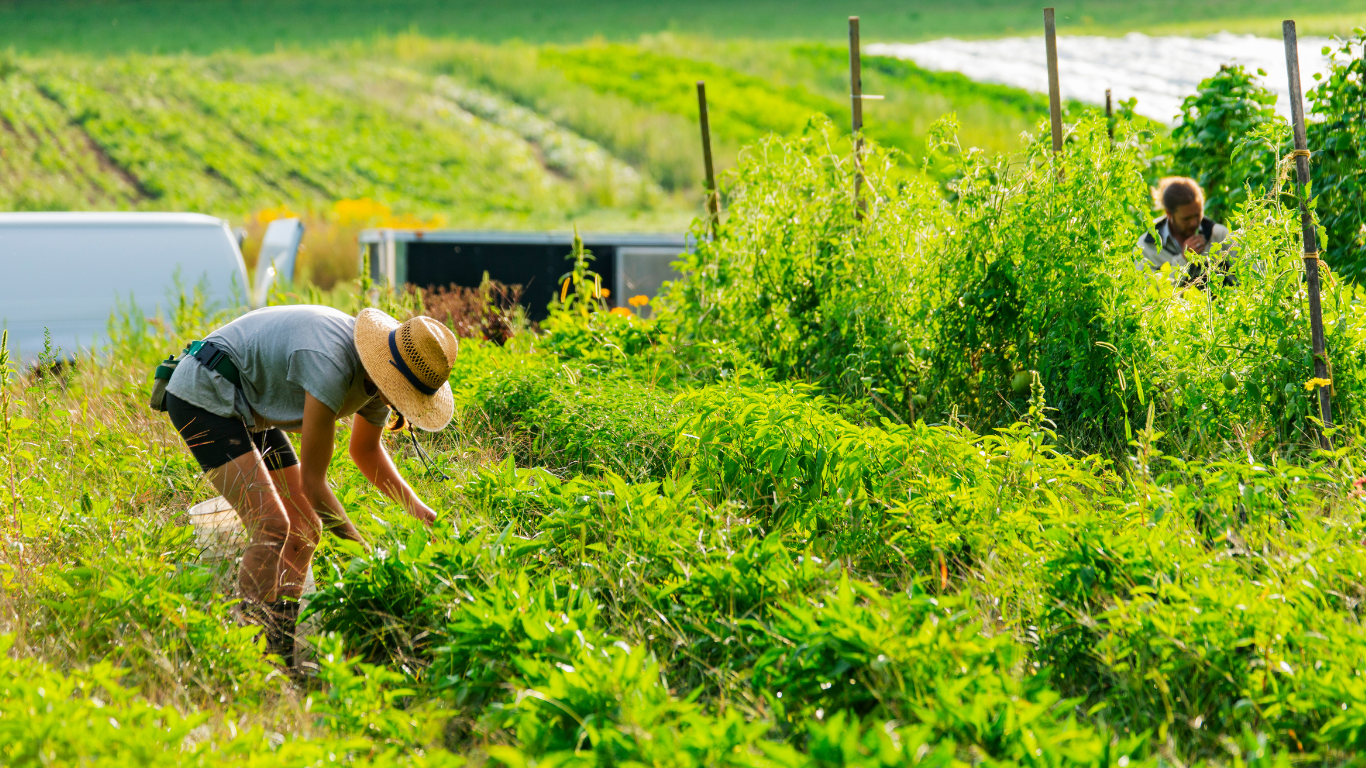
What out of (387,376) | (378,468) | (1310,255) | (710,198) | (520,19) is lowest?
(378,468)

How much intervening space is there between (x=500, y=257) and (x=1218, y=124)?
5763 millimetres

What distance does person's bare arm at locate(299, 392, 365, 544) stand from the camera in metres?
2.96

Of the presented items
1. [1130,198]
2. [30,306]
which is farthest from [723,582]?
[30,306]

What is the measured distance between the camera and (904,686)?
7.16 ft

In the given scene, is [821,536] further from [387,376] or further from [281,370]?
[281,370]

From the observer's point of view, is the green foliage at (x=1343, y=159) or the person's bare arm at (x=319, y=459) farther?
the green foliage at (x=1343, y=159)

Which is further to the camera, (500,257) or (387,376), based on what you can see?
(500,257)

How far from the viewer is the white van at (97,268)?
735 cm

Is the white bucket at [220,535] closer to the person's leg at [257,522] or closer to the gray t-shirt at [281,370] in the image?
the person's leg at [257,522]

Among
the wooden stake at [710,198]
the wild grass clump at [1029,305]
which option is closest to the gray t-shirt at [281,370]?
the wild grass clump at [1029,305]

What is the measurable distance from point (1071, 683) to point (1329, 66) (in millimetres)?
4144

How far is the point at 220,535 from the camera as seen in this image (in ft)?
10.6

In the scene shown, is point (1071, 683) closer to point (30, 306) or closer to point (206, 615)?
point (206, 615)

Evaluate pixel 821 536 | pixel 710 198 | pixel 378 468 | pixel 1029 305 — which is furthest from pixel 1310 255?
pixel 378 468
